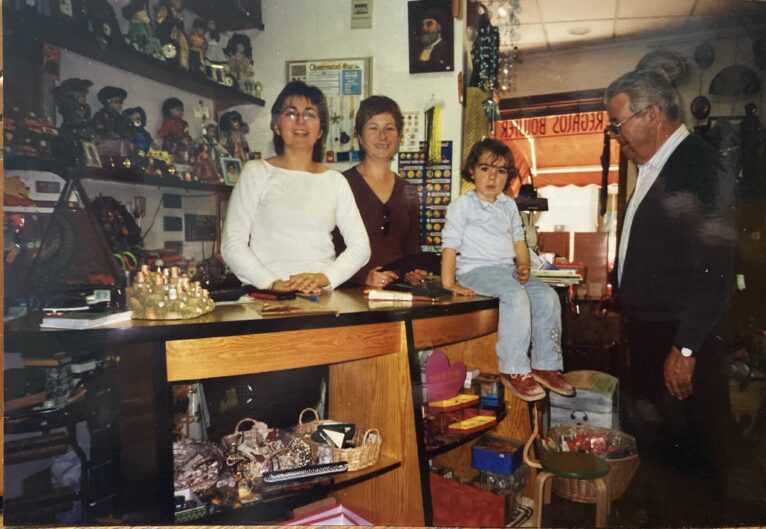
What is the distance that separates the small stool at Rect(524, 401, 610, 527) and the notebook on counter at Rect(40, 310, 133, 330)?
1285mm

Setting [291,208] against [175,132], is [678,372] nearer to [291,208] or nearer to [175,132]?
[291,208]

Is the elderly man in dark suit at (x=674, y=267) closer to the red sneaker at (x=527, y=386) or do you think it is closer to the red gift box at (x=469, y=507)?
the red sneaker at (x=527, y=386)

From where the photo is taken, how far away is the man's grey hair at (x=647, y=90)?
1704 millimetres

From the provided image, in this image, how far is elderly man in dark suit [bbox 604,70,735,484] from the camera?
1.72m

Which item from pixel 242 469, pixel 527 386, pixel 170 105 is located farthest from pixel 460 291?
pixel 170 105

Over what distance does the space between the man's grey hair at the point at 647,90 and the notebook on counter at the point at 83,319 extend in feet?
5.14

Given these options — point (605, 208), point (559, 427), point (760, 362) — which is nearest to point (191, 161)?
point (605, 208)

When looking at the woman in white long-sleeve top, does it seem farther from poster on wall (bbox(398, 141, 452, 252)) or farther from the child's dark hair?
the child's dark hair

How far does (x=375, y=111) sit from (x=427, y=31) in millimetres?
294

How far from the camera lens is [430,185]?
1721 millimetres

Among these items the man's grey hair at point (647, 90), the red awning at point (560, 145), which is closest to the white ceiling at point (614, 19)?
the man's grey hair at point (647, 90)

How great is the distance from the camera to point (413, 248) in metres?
1.75

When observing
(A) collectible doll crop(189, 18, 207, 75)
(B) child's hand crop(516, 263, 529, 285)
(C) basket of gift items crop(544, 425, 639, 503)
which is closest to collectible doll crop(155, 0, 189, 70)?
(A) collectible doll crop(189, 18, 207, 75)

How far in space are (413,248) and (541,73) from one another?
2.20 feet
